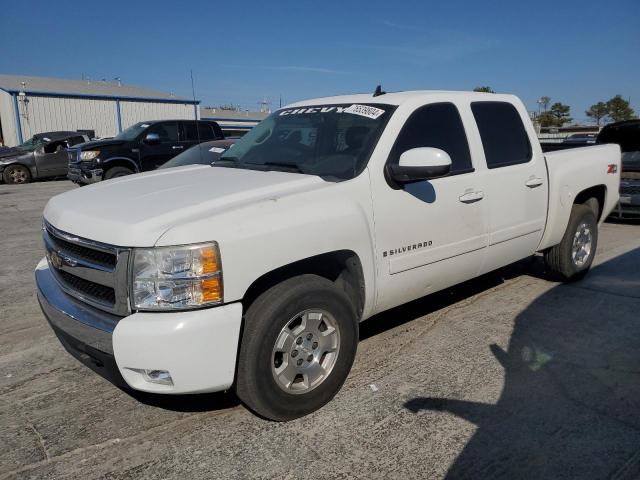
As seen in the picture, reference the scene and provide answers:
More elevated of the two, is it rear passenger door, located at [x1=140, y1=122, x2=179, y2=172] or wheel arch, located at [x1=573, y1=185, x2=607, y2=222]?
rear passenger door, located at [x1=140, y1=122, x2=179, y2=172]

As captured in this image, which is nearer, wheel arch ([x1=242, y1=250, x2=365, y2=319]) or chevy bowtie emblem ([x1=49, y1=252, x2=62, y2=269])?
wheel arch ([x1=242, y1=250, x2=365, y2=319])

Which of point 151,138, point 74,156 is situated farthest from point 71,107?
point 151,138

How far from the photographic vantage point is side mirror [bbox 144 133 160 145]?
12.0m

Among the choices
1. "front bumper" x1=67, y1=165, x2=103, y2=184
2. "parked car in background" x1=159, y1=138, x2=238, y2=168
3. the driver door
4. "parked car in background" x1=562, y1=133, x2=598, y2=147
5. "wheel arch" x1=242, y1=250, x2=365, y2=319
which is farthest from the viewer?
"front bumper" x1=67, y1=165, x2=103, y2=184

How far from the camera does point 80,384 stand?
347 centimetres

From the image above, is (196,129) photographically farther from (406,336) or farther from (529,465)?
(529,465)

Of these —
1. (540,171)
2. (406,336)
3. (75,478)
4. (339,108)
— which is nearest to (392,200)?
(339,108)

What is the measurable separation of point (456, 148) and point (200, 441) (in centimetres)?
271

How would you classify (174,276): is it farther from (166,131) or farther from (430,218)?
(166,131)

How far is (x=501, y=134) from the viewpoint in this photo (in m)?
4.45

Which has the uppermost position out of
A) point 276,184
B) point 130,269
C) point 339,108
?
point 339,108

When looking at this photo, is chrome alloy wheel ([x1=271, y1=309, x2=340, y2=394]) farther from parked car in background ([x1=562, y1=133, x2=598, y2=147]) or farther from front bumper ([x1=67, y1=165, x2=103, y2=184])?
front bumper ([x1=67, y1=165, x2=103, y2=184])

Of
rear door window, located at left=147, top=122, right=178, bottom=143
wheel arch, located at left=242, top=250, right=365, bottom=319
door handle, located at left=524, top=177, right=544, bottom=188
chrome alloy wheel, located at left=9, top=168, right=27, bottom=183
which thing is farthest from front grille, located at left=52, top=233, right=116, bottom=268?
chrome alloy wheel, located at left=9, top=168, right=27, bottom=183

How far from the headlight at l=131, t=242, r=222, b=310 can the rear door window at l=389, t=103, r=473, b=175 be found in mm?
1605
